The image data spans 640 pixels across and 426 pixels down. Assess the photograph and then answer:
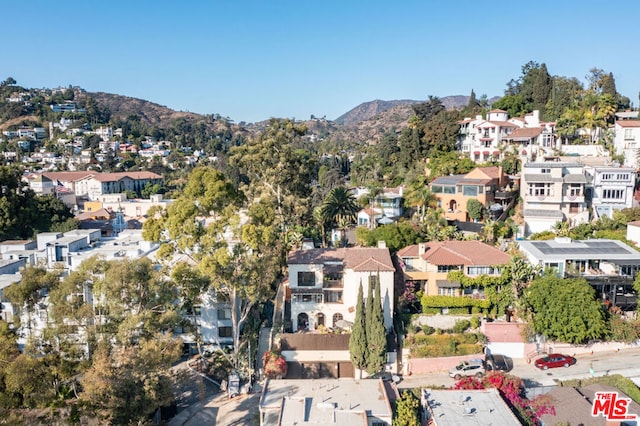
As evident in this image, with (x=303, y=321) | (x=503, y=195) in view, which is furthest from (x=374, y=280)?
(x=503, y=195)

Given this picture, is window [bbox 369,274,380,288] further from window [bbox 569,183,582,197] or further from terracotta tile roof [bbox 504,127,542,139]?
terracotta tile roof [bbox 504,127,542,139]

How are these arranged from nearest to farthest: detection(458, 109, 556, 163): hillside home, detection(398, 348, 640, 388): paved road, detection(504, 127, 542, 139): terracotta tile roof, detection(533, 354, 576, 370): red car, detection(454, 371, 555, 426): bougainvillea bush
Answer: detection(454, 371, 555, 426): bougainvillea bush, detection(398, 348, 640, 388): paved road, detection(533, 354, 576, 370): red car, detection(458, 109, 556, 163): hillside home, detection(504, 127, 542, 139): terracotta tile roof

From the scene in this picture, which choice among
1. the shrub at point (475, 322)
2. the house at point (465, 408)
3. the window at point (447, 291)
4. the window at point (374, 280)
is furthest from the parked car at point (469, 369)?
the window at point (374, 280)

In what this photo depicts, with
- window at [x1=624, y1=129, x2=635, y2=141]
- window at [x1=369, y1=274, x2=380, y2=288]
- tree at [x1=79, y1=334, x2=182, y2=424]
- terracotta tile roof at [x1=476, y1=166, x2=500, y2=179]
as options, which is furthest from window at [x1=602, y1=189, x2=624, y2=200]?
tree at [x1=79, y1=334, x2=182, y2=424]

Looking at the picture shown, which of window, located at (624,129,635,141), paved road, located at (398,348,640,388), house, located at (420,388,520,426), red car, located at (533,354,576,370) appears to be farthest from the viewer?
window, located at (624,129,635,141)

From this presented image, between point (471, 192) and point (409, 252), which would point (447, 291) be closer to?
point (409, 252)

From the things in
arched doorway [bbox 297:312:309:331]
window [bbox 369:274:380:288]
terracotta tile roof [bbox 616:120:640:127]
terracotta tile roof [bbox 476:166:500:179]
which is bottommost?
arched doorway [bbox 297:312:309:331]

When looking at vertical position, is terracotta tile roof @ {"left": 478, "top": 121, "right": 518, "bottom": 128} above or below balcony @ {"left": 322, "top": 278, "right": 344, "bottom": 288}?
above

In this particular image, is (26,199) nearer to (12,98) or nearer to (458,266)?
(458,266)
